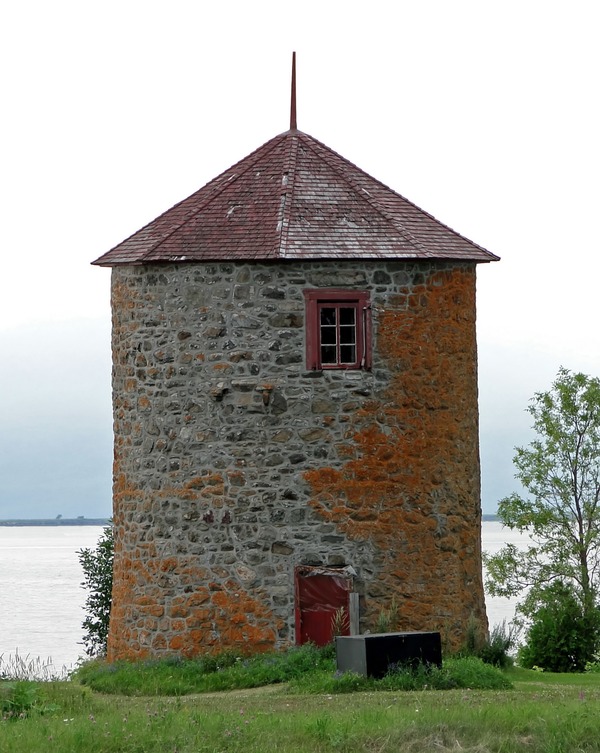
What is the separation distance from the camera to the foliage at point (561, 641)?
28.1 metres

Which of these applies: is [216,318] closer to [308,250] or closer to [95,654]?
[308,250]

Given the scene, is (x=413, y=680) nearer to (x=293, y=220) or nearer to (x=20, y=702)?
(x=20, y=702)

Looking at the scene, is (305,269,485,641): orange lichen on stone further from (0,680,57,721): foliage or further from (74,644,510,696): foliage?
(0,680,57,721): foliage

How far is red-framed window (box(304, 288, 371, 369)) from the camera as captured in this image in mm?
22906

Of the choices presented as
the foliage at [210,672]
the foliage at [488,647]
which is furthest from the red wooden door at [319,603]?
the foliage at [488,647]

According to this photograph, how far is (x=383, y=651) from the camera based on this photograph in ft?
64.9

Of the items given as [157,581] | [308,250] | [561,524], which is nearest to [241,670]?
[157,581]

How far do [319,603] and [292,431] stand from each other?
2588 millimetres

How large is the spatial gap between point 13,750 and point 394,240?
11134mm

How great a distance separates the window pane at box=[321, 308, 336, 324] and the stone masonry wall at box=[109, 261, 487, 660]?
39 centimetres

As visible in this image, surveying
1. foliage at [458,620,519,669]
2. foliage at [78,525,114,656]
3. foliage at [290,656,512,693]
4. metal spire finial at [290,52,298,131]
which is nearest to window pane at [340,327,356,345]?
metal spire finial at [290,52,298,131]

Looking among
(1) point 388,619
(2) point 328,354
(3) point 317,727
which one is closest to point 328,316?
(2) point 328,354

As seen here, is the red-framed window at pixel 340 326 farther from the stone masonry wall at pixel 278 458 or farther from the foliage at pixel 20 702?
the foliage at pixel 20 702

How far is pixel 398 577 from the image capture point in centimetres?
2303
